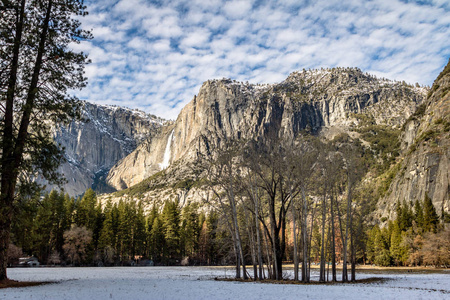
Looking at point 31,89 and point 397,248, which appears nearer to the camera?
point 31,89

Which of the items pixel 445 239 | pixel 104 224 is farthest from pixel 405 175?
pixel 104 224

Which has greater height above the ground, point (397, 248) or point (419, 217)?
point (419, 217)

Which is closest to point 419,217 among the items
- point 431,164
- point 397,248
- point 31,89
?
point 397,248

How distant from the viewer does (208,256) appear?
7538 centimetres

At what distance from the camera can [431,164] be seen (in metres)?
57.7

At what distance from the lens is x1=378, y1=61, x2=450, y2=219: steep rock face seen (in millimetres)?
53981

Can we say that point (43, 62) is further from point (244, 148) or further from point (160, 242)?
point (160, 242)

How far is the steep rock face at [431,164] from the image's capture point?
54.0 m

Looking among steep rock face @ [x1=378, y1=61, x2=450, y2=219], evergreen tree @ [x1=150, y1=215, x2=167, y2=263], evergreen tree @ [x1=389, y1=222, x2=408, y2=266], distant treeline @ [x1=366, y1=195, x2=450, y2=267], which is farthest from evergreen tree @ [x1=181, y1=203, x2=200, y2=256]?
steep rock face @ [x1=378, y1=61, x2=450, y2=219]

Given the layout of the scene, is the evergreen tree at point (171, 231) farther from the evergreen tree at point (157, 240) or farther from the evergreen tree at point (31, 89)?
the evergreen tree at point (31, 89)

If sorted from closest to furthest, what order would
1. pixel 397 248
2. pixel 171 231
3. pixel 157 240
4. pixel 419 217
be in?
pixel 419 217, pixel 397 248, pixel 171 231, pixel 157 240

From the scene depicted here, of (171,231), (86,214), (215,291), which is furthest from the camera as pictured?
(171,231)

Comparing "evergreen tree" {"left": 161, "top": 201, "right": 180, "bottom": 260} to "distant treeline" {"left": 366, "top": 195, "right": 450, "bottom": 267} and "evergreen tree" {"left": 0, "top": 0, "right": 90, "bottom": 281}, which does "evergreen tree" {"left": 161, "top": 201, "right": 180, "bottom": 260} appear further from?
"evergreen tree" {"left": 0, "top": 0, "right": 90, "bottom": 281}

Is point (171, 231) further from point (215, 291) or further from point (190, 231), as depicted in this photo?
→ point (215, 291)
